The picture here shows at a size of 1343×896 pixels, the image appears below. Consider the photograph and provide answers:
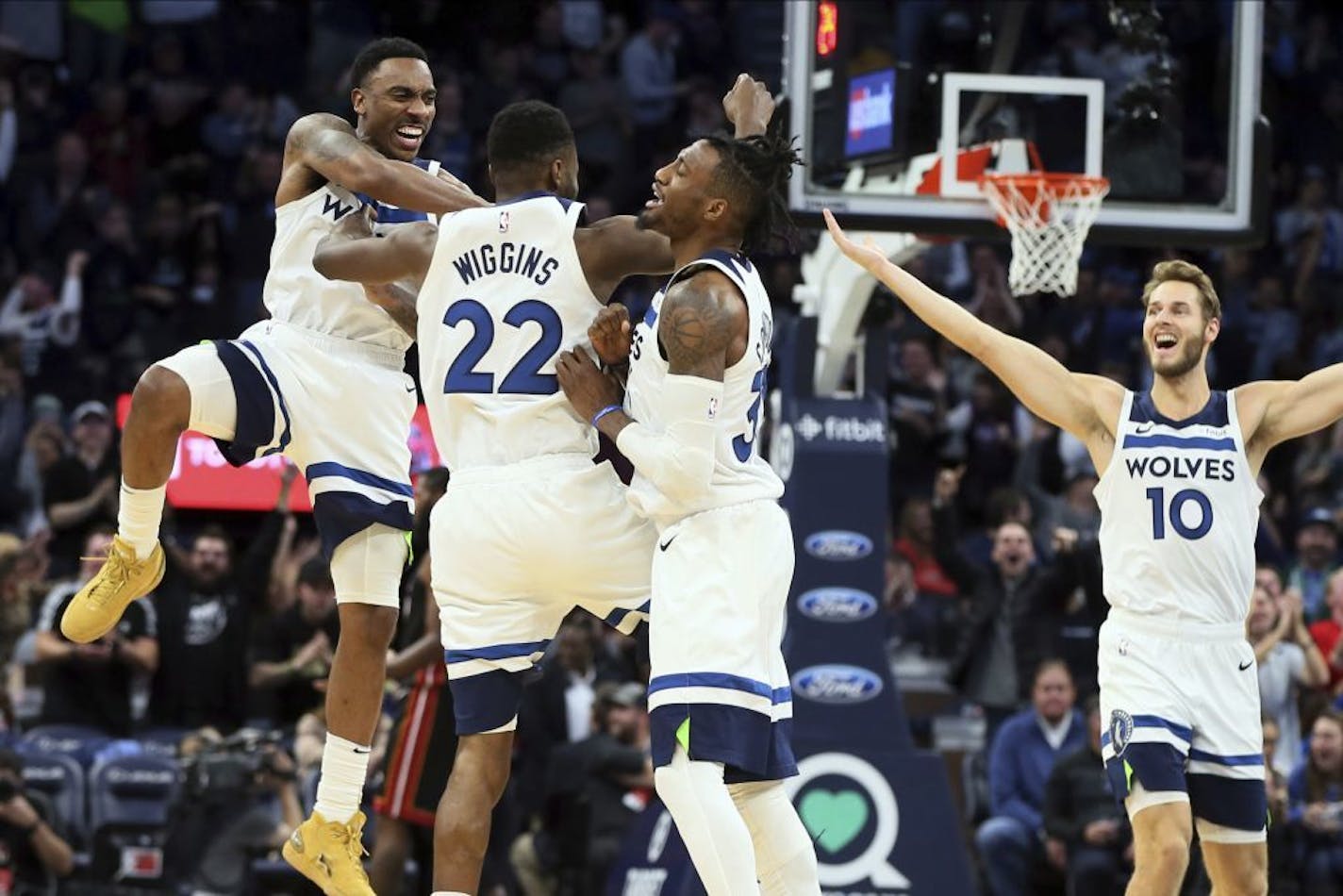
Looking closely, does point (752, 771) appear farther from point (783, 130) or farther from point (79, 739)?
point (79, 739)

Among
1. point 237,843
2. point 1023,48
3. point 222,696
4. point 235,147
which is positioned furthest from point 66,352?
point 1023,48

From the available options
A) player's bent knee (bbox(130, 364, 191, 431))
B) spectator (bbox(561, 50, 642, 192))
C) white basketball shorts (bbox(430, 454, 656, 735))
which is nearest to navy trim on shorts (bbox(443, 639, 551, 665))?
white basketball shorts (bbox(430, 454, 656, 735))

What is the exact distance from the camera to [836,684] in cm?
1105

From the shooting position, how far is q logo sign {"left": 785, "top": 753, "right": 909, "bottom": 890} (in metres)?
10.7

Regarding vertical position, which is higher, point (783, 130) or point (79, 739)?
point (783, 130)

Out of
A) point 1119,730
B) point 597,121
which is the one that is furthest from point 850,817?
point 597,121

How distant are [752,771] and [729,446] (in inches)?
36.0

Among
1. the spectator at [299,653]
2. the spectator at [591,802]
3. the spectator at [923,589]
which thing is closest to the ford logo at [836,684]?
the spectator at [591,802]

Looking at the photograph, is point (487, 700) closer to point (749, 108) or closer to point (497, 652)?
point (497, 652)

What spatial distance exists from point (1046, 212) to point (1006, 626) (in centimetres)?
360

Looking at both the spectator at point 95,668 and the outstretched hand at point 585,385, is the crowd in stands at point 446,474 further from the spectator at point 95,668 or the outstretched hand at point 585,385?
the outstretched hand at point 585,385

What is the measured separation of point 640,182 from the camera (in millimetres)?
18047

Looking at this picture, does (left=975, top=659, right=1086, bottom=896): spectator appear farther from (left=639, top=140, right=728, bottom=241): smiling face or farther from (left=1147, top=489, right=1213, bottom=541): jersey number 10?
(left=639, top=140, right=728, bottom=241): smiling face

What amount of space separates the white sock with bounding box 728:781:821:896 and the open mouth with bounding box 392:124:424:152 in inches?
91.9
